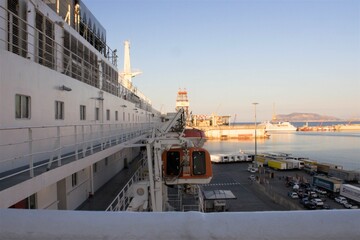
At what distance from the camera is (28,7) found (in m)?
8.68

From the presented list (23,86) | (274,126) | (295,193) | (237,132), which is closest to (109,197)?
(23,86)

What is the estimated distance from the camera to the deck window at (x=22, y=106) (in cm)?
634

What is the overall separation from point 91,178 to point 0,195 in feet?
25.6

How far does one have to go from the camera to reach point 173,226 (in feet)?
4.72

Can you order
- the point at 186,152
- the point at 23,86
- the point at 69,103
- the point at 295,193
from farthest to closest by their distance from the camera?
the point at 295,193 < the point at 186,152 < the point at 69,103 < the point at 23,86

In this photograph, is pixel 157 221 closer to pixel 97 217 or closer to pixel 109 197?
pixel 97 217

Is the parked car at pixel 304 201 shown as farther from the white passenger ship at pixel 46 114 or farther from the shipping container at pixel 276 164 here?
the shipping container at pixel 276 164

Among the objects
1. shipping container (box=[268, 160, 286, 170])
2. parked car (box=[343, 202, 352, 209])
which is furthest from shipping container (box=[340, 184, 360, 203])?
shipping container (box=[268, 160, 286, 170])

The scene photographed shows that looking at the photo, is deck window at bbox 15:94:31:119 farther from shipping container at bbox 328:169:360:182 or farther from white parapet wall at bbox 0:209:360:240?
shipping container at bbox 328:169:360:182

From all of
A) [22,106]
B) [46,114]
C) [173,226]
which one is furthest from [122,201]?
[173,226]

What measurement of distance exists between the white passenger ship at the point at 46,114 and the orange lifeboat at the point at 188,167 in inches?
109

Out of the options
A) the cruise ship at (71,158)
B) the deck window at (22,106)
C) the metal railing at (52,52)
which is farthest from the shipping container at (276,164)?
the deck window at (22,106)

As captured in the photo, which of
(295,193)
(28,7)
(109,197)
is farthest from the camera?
(295,193)

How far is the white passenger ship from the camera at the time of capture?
543cm
